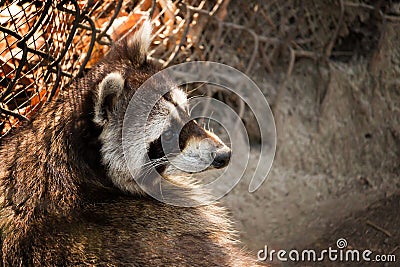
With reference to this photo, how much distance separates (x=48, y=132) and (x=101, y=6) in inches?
67.8

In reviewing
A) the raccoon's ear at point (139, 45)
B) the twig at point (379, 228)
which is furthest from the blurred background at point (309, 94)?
the raccoon's ear at point (139, 45)

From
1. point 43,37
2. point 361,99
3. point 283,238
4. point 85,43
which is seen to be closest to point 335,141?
point 361,99

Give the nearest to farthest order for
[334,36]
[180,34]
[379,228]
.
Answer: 1. [379,228]
2. [180,34]
3. [334,36]

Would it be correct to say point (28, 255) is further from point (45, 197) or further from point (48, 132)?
point (48, 132)

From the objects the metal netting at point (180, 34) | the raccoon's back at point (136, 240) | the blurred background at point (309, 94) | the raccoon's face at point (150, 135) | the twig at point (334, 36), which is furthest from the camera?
the twig at point (334, 36)

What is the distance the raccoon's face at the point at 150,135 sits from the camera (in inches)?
152

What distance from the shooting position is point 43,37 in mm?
4418

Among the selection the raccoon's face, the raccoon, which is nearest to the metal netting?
the raccoon

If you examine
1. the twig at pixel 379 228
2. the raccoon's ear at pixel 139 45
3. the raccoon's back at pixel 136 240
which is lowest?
the twig at pixel 379 228

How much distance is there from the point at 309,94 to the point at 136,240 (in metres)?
3.63

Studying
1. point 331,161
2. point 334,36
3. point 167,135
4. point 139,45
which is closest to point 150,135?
point 167,135

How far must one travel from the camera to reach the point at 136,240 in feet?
11.9

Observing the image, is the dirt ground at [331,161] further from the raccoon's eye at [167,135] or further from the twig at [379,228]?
the raccoon's eye at [167,135]

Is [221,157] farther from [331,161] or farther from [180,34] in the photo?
[331,161]
